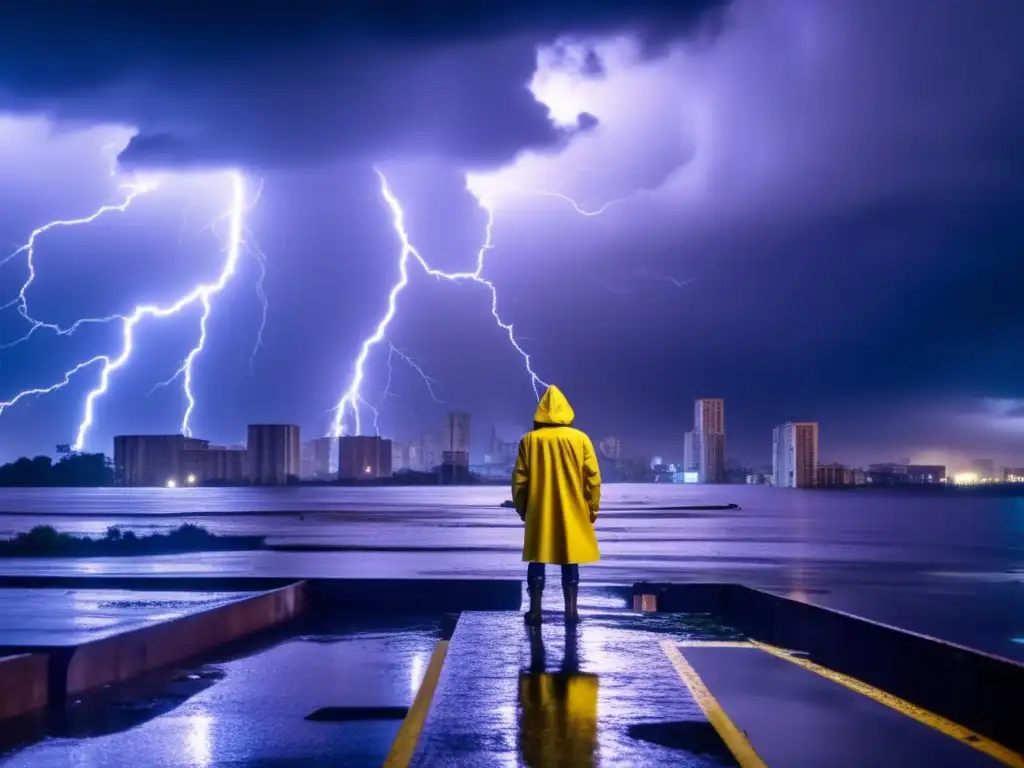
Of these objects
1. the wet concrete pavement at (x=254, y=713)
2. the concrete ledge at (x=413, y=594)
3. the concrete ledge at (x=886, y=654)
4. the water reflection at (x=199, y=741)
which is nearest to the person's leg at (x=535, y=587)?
the wet concrete pavement at (x=254, y=713)

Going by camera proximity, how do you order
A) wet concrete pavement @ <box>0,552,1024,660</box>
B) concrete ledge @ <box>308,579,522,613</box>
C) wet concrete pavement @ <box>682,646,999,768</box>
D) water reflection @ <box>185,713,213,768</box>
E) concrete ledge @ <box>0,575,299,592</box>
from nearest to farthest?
water reflection @ <box>185,713,213,768</box> → wet concrete pavement @ <box>682,646,999,768</box> → concrete ledge @ <box>308,579,522,613</box> → concrete ledge @ <box>0,575,299,592</box> → wet concrete pavement @ <box>0,552,1024,660</box>

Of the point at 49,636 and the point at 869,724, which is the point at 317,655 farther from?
the point at 869,724

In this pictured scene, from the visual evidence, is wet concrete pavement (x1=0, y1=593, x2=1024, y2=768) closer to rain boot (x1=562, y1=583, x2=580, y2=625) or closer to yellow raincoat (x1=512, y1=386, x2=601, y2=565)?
rain boot (x1=562, y1=583, x2=580, y2=625)

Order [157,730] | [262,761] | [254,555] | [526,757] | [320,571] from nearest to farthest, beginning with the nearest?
[526,757], [262,761], [157,730], [320,571], [254,555]

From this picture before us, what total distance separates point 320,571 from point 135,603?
13234 millimetres

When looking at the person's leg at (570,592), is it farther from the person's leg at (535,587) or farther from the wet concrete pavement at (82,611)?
the wet concrete pavement at (82,611)

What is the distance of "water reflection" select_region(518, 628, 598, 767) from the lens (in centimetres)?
529

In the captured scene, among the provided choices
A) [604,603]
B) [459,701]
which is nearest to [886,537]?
[604,603]

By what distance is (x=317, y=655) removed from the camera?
Result: 1033 cm

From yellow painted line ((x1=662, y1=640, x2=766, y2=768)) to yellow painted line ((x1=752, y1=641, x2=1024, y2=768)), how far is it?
1.44m

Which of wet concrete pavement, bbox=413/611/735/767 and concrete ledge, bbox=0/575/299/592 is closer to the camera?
wet concrete pavement, bbox=413/611/735/767

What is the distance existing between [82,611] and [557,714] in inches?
287

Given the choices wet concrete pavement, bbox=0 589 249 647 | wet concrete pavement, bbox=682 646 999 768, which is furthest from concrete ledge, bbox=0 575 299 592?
wet concrete pavement, bbox=682 646 999 768

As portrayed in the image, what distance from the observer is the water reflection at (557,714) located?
5293mm
